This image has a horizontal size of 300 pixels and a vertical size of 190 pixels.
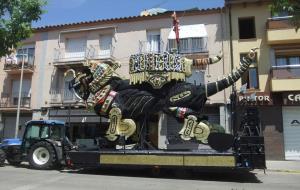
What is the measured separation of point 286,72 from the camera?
25.2 meters

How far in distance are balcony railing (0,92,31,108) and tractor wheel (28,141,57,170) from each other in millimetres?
15450

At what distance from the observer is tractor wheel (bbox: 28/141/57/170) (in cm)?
1688

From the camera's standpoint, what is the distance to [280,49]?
85.7 feet

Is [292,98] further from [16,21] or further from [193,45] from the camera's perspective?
[16,21]

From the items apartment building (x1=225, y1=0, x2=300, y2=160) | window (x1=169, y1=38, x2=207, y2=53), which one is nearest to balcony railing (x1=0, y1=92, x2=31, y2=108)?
window (x1=169, y1=38, x2=207, y2=53)

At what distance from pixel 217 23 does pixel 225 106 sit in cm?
571

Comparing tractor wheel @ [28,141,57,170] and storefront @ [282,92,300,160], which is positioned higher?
storefront @ [282,92,300,160]

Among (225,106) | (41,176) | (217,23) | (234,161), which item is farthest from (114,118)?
(217,23)

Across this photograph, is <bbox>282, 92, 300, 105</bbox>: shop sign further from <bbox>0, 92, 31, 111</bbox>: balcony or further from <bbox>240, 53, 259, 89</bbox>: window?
→ <bbox>0, 92, 31, 111</bbox>: balcony

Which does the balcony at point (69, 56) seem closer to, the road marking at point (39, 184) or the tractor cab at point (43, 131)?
the tractor cab at point (43, 131)

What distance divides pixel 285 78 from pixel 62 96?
1596 centimetres

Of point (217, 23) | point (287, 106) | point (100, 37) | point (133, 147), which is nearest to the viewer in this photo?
point (133, 147)

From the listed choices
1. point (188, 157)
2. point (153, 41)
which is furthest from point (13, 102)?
point (188, 157)

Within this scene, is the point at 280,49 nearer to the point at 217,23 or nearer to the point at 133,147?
the point at 217,23
